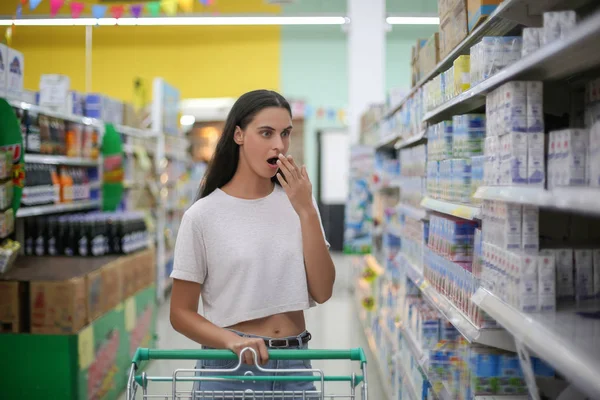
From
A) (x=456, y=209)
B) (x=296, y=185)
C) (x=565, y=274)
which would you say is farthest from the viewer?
(x=456, y=209)

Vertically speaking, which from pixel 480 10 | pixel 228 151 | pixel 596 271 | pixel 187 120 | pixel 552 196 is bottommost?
pixel 596 271

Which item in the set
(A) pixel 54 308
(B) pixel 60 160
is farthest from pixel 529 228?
(B) pixel 60 160

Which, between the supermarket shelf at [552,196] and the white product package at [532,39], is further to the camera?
the white product package at [532,39]

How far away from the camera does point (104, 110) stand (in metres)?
6.44

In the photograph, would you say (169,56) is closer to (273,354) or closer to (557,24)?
(273,354)

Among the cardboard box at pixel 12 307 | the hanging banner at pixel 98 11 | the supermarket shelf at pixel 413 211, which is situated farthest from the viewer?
the hanging banner at pixel 98 11

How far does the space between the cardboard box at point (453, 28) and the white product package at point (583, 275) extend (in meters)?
1.15

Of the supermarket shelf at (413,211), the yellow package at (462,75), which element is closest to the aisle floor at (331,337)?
the supermarket shelf at (413,211)

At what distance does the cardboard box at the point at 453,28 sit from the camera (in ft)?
8.75

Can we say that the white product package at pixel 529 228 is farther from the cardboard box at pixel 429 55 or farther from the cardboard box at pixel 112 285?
the cardboard box at pixel 112 285

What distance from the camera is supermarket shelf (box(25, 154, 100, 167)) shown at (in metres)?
4.81

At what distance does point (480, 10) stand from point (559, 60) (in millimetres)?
673

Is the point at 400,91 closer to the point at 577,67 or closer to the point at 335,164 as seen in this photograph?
the point at 577,67

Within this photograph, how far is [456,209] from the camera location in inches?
100.0
